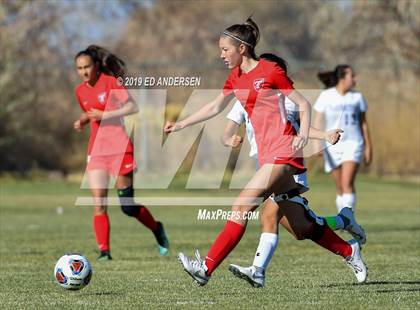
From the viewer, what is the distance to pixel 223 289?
7977 mm

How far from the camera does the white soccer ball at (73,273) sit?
25.1 ft

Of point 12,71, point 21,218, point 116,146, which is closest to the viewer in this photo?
point 116,146

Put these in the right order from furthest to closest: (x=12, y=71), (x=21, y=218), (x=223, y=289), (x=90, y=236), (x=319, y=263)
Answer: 1. (x=12, y=71)
2. (x=21, y=218)
3. (x=90, y=236)
4. (x=319, y=263)
5. (x=223, y=289)

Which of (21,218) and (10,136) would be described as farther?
(10,136)

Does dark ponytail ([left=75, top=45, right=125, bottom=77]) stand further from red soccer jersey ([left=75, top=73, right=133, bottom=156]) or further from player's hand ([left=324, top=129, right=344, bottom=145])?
player's hand ([left=324, top=129, right=344, bottom=145])

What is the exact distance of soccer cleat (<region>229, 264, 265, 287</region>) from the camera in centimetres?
725

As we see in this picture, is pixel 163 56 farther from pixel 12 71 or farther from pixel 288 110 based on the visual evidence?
pixel 288 110

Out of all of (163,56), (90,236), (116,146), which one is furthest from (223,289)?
(163,56)

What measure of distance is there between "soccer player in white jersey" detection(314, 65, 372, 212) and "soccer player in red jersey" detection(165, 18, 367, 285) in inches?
210

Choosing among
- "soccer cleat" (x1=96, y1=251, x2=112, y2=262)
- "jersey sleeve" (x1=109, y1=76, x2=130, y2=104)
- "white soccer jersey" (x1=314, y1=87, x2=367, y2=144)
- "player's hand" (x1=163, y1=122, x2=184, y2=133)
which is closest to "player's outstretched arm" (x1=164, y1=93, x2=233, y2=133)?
"player's hand" (x1=163, y1=122, x2=184, y2=133)

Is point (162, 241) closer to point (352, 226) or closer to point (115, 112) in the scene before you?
point (115, 112)

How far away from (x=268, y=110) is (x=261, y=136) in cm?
20

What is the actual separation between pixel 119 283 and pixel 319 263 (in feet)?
8.14

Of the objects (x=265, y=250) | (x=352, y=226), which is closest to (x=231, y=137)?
(x=265, y=250)
